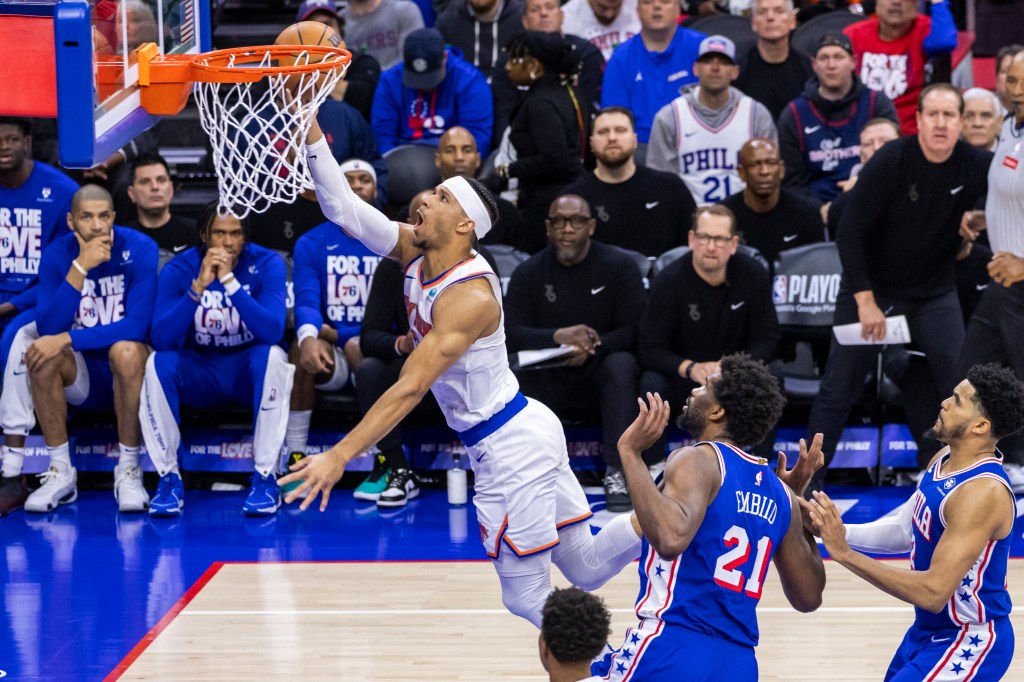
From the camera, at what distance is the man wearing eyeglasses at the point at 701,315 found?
24.6 ft

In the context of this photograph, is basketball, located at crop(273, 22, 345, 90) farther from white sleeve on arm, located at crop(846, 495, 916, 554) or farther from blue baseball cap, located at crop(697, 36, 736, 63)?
blue baseball cap, located at crop(697, 36, 736, 63)

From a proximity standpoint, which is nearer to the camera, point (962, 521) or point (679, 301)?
point (962, 521)

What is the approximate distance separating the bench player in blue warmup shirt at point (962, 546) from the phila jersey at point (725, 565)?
20 cm

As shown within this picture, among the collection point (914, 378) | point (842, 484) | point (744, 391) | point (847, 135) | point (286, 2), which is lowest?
point (842, 484)

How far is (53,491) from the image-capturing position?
307 inches

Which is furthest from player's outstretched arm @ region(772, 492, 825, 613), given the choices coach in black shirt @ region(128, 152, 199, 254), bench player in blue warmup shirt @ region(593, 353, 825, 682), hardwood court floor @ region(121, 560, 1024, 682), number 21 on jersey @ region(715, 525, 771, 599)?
coach in black shirt @ region(128, 152, 199, 254)

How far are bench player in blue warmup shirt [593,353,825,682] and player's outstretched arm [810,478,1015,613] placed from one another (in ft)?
0.35

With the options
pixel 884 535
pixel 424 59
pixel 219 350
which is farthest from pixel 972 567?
pixel 424 59

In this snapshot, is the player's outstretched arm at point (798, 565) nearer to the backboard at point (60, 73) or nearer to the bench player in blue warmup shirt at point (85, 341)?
the backboard at point (60, 73)

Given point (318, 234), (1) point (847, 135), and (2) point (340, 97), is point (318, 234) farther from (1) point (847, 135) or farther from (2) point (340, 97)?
(1) point (847, 135)

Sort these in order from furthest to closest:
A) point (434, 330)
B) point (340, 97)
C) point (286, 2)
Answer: point (286, 2) → point (340, 97) → point (434, 330)

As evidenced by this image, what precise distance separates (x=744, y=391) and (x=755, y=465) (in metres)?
0.20

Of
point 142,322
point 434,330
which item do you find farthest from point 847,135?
point 434,330

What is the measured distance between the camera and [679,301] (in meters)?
7.57
